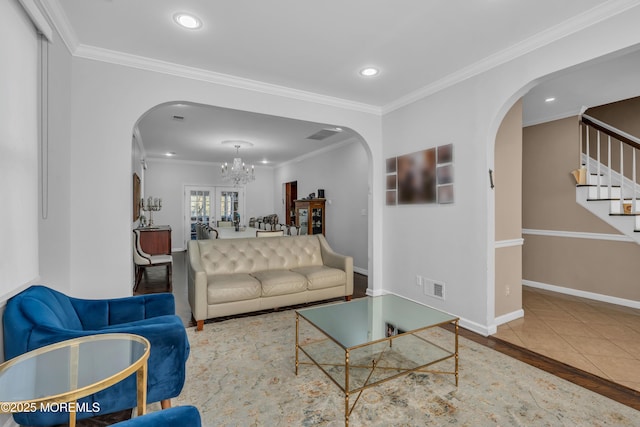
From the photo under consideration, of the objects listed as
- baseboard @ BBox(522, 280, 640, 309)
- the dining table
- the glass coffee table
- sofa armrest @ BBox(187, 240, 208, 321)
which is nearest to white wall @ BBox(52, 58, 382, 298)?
sofa armrest @ BBox(187, 240, 208, 321)

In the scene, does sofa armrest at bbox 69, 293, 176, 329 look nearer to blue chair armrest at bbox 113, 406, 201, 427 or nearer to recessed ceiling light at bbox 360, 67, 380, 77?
blue chair armrest at bbox 113, 406, 201, 427

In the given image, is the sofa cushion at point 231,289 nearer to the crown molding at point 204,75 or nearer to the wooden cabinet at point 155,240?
the crown molding at point 204,75

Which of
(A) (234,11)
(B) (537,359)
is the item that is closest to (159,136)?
(A) (234,11)

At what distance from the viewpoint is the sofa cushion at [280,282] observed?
140 inches

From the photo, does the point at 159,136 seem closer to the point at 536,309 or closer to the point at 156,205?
the point at 156,205

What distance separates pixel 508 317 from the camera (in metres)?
3.36

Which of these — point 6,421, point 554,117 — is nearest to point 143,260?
point 6,421

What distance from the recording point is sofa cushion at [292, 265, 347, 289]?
3.86 meters

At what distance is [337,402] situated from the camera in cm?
199

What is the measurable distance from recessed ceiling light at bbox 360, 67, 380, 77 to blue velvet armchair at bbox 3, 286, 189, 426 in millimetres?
2881

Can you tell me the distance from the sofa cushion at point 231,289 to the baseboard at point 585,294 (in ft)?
13.9

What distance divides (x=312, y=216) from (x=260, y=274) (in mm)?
3472

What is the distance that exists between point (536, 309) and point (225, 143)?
6200 millimetres

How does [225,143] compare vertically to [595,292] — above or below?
above
